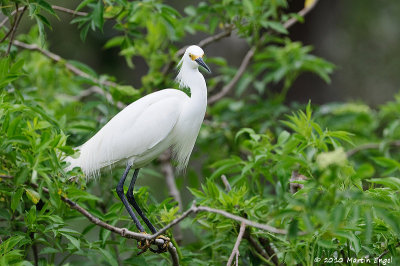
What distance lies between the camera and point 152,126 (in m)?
2.37

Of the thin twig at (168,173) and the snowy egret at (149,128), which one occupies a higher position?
the snowy egret at (149,128)

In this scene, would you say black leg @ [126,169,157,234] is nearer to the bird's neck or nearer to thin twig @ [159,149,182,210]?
the bird's neck

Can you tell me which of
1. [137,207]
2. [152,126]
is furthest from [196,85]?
[137,207]

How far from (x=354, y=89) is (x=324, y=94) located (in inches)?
61.0

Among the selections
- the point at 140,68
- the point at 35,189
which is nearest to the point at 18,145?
the point at 35,189

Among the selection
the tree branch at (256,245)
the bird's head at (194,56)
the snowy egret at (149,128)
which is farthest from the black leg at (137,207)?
the bird's head at (194,56)

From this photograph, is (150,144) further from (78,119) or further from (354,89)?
(354,89)

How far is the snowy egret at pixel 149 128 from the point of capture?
2.37m

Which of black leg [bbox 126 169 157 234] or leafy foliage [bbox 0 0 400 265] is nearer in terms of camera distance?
leafy foliage [bbox 0 0 400 265]

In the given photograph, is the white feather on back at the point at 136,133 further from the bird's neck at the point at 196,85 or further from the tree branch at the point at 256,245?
the tree branch at the point at 256,245

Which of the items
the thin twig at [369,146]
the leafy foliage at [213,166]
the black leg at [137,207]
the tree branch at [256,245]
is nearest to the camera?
the leafy foliage at [213,166]

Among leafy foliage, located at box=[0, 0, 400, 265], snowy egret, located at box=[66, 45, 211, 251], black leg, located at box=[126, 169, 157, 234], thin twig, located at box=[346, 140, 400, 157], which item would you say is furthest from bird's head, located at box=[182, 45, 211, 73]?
thin twig, located at box=[346, 140, 400, 157]

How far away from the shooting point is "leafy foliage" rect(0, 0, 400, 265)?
1666 mm

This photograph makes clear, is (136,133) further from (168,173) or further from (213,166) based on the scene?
(168,173)
